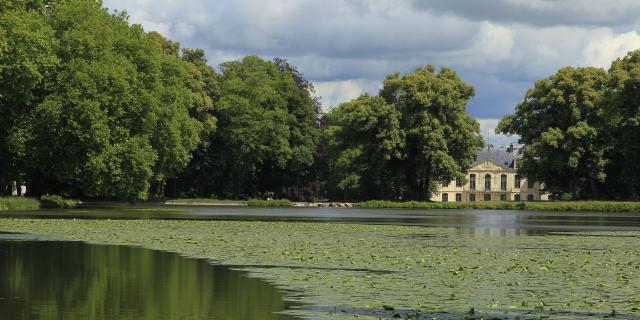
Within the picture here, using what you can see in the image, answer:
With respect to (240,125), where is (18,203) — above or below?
below

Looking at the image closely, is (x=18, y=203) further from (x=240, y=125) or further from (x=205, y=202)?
(x=240, y=125)

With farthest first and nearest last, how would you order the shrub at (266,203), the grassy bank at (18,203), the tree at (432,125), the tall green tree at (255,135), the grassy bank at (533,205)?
the tall green tree at (255,135), the shrub at (266,203), the tree at (432,125), the grassy bank at (533,205), the grassy bank at (18,203)

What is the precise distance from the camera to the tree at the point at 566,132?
108 meters

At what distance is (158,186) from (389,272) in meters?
90.3

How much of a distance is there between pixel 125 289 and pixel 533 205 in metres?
93.9

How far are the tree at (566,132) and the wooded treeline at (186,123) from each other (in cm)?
872

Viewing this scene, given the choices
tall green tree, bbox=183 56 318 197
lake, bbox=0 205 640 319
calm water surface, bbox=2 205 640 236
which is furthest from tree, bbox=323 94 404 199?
lake, bbox=0 205 640 319

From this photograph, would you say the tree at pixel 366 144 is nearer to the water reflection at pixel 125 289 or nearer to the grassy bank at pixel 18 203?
the grassy bank at pixel 18 203

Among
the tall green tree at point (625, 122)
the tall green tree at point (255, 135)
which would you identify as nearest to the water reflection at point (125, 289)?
the tall green tree at point (625, 122)

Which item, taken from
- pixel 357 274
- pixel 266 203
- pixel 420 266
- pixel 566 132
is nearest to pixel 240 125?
pixel 266 203

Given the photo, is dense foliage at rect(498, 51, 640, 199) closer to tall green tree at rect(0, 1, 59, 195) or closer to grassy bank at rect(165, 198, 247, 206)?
grassy bank at rect(165, 198, 247, 206)

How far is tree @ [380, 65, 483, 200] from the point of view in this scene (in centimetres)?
11712

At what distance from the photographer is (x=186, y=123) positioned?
9312 cm

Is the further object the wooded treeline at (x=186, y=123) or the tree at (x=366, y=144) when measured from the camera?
the tree at (x=366, y=144)
